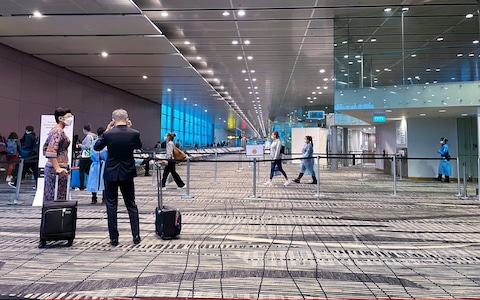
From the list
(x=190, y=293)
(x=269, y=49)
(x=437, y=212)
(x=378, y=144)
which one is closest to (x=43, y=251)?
(x=190, y=293)

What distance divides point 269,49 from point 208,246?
11374 millimetres

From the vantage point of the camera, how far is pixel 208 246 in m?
4.08

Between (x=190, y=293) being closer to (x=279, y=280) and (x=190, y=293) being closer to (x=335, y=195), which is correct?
(x=279, y=280)

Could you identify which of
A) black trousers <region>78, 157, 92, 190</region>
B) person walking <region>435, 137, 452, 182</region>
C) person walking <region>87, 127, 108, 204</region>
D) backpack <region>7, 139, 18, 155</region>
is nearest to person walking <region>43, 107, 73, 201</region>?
person walking <region>87, 127, 108, 204</region>

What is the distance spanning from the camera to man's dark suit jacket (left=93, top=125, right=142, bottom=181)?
3947mm

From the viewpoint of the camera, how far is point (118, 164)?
3971mm

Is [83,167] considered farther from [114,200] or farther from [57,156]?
[114,200]

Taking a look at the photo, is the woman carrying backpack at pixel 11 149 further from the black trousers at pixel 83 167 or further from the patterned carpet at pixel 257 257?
the patterned carpet at pixel 257 257

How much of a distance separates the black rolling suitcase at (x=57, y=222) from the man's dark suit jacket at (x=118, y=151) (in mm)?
614

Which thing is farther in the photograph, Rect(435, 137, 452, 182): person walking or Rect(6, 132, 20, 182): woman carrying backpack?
Rect(435, 137, 452, 182): person walking

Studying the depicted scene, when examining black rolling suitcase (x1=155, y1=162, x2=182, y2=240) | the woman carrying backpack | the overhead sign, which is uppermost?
the overhead sign

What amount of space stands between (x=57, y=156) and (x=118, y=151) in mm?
1217

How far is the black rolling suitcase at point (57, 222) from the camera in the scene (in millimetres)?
3879

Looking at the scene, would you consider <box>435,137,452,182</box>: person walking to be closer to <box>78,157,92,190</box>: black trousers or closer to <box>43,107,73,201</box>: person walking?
<box>78,157,92,190</box>: black trousers
